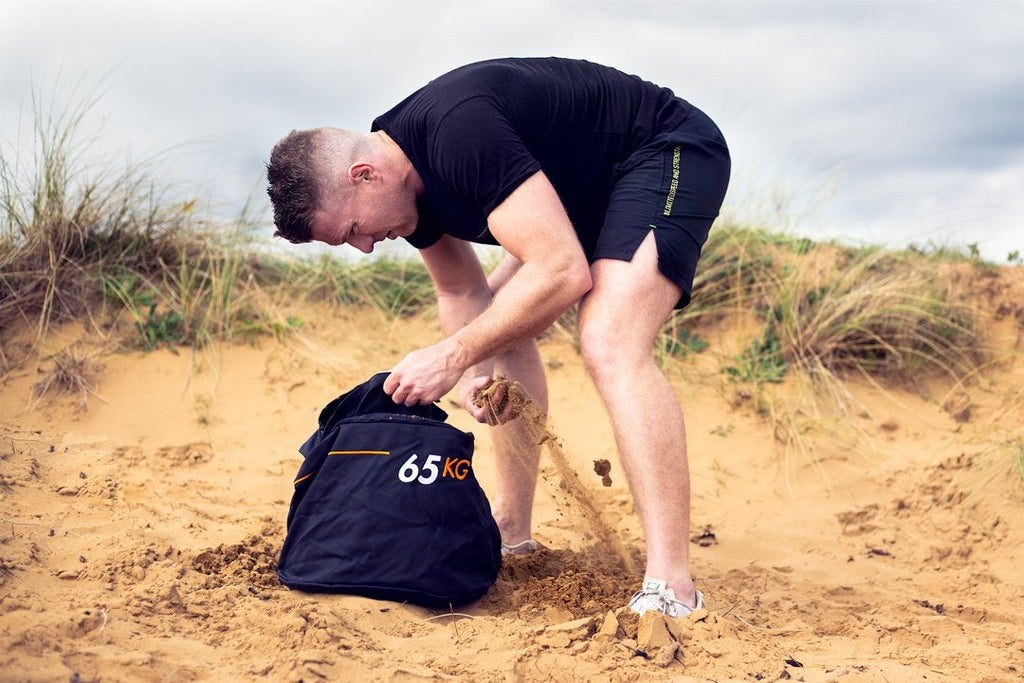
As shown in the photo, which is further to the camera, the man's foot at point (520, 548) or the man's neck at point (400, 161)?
the man's foot at point (520, 548)

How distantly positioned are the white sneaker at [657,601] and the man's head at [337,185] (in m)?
1.31

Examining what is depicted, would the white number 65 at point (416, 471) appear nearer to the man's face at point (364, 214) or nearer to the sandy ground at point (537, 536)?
the sandy ground at point (537, 536)

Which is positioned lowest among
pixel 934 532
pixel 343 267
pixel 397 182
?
pixel 934 532

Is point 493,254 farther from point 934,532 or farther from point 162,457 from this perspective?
point 934,532

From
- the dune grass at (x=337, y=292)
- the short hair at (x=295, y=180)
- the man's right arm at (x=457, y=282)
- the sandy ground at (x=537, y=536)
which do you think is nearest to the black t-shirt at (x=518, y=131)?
the man's right arm at (x=457, y=282)

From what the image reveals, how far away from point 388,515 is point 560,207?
0.99 metres

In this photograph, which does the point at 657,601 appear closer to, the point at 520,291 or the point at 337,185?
the point at 520,291

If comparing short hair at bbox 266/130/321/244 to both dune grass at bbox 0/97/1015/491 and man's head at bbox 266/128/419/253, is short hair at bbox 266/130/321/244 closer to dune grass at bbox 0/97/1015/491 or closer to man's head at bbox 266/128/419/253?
man's head at bbox 266/128/419/253

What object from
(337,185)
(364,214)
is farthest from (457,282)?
(337,185)

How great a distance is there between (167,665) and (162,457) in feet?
7.84

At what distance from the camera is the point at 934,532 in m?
4.27

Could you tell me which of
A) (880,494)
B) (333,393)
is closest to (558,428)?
(333,393)

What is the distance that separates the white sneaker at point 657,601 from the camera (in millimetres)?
2695

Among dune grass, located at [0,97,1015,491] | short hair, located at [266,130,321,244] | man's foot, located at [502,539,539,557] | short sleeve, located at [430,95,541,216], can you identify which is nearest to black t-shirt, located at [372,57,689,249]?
short sleeve, located at [430,95,541,216]
